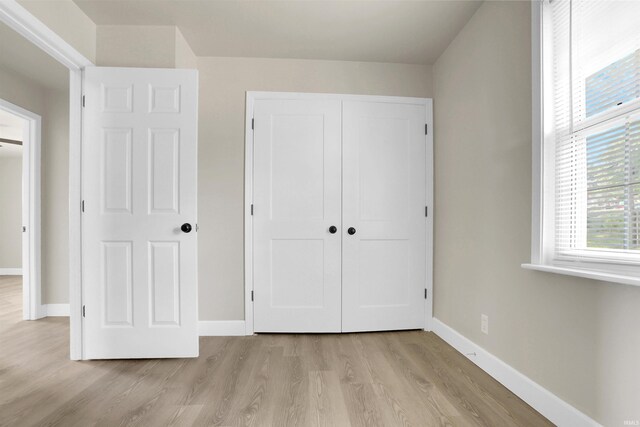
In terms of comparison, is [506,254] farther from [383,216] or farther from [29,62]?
[29,62]

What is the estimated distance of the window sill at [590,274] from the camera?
1.21 meters


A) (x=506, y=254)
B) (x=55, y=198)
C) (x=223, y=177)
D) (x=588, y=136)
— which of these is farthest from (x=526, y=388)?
(x=55, y=198)

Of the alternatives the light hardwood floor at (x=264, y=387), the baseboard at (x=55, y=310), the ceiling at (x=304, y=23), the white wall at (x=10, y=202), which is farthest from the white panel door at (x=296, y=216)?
the white wall at (x=10, y=202)

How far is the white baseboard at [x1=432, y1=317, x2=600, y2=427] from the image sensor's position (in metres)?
1.53

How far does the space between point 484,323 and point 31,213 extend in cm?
443

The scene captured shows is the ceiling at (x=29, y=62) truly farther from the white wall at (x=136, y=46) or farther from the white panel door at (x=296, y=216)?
the white panel door at (x=296, y=216)

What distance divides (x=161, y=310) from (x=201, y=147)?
139 cm

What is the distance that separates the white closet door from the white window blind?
4.56 ft

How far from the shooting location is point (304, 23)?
2.48 m

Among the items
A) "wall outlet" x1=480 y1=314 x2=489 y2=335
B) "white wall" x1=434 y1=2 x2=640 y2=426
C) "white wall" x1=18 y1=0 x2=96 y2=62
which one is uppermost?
"white wall" x1=18 y1=0 x2=96 y2=62

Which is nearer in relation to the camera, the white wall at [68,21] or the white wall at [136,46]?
the white wall at [68,21]

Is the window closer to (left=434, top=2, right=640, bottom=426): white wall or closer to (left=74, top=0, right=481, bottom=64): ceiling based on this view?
(left=434, top=2, right=640, bottom=426): white wall

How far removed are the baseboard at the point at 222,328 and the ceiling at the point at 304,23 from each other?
2.36 metres

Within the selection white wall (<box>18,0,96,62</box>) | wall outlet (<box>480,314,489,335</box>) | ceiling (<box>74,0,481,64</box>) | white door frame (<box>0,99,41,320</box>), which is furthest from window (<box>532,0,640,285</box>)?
white door frame (<box>0,99,41,320</box>)
